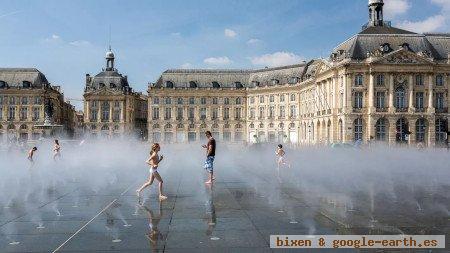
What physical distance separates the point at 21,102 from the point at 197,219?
124686 millimetres

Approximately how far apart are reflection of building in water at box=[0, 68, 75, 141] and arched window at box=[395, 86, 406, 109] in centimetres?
8129

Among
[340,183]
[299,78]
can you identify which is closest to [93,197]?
[340,183]

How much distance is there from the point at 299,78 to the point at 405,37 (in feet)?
111

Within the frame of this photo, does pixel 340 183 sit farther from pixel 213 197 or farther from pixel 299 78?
pixel 299 78

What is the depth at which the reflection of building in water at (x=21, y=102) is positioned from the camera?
126188 mm

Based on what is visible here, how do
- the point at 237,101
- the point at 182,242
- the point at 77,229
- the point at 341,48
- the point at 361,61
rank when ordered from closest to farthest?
the point at 182,242 < the point at 77,229 < the point at 361,61 < the point at 341,48 < the point at 237,101

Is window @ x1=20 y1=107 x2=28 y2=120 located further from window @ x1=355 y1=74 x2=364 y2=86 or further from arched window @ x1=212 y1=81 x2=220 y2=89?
window @ x1=355 y1=74 x2=364 y2=86

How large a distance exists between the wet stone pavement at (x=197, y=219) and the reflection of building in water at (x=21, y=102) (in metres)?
115

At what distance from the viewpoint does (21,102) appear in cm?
12725

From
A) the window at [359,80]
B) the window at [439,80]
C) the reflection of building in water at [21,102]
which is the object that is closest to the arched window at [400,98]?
the window at [359,80]

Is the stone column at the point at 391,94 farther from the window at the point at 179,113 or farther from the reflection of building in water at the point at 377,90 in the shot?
the window at the point at 179,113

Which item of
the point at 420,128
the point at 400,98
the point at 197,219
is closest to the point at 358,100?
the point at 400,98

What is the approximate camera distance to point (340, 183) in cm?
2330

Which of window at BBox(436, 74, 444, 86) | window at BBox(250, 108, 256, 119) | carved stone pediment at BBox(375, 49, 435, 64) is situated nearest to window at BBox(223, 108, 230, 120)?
window at BBox(250, 108, 256, 119)
